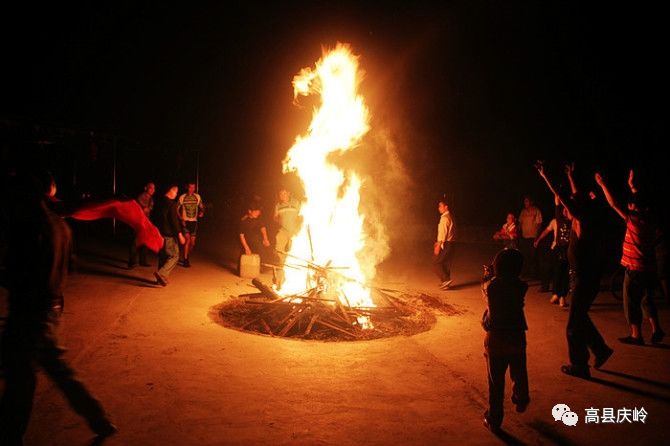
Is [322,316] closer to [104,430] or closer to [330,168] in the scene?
[330,168]

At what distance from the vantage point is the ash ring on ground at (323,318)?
25.9 feet

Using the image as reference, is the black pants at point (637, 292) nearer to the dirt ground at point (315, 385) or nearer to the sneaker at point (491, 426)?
the dirt ground at point (315, 385)

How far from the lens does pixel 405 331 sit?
8.09 metres

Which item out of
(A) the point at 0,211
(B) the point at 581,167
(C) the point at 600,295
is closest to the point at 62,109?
(A) the point at 0,211


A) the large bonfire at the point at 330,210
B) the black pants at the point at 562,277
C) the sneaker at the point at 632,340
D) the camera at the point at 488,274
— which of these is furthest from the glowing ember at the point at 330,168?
the camera at the point at 488,274

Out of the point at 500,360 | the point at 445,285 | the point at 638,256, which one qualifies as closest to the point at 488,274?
the point at 500,360

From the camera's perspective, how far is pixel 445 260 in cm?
1195

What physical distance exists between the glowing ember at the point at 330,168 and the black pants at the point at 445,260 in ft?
6.67

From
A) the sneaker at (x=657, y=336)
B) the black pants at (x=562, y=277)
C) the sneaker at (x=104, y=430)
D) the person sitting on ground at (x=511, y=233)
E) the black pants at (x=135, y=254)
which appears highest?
the person sitting on ground at (x=511, y=233)

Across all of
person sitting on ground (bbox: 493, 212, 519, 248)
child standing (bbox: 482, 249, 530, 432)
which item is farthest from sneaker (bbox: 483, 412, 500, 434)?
person sitting on ground (bbox: 493, 212, 519, 248)

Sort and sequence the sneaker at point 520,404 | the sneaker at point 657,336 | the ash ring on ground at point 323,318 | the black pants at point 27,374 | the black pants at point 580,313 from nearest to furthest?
the black pants at point 27,374 < the sneaker at point 520,404 < the black pants at point 580,313 < the sneaker at point 657,336 < the ash ring on ground at point 323,318

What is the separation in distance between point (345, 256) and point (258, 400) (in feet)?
19.9

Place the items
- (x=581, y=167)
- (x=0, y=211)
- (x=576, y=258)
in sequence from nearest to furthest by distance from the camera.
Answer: (x=576, y=258)
(x=0, y=211)
(x=581, y=167)

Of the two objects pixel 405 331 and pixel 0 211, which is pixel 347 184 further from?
pixel 0 211
